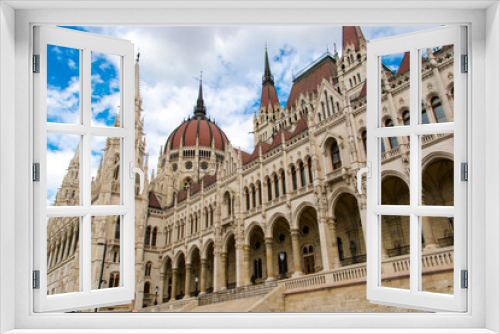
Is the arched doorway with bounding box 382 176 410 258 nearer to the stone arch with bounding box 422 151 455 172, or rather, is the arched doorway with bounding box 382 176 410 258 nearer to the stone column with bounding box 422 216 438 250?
the stone arch with bounding box 422 151 455 172

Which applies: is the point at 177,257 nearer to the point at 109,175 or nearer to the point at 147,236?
the point at 147,236

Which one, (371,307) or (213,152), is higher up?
(213,152)

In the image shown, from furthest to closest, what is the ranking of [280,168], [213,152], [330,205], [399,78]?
[213,152]
[280,168]
[330,205]
[399,78]

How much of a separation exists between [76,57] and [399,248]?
13.2 m

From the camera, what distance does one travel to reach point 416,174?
2785mm

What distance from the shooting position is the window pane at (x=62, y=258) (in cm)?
1934

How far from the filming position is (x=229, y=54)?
25.2 metres

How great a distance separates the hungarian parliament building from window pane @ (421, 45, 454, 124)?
0.12 ft

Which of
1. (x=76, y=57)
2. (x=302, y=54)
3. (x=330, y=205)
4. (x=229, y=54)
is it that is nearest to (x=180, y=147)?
(x=229, y=54)

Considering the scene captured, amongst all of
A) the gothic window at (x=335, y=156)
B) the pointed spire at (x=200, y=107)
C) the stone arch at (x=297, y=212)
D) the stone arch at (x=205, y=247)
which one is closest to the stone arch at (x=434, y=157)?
the gothic window at (x=335, y=156)

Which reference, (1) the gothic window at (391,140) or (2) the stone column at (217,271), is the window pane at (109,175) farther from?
(1) the gothic window at (391,140)
